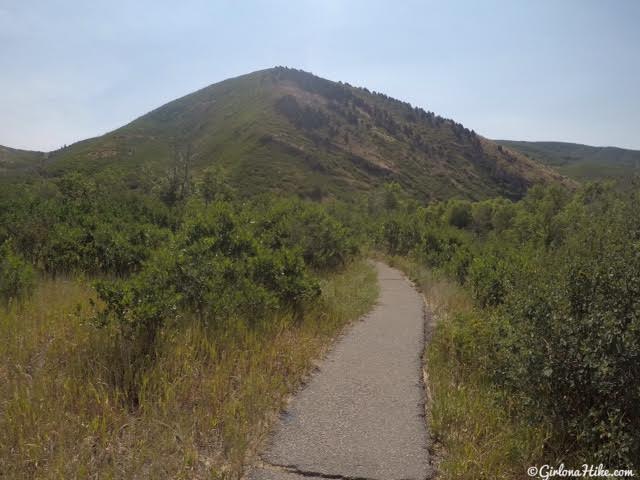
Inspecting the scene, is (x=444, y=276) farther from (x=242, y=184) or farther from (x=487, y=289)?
(x=242, y=184)

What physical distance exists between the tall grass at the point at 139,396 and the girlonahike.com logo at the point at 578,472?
1.98 meters

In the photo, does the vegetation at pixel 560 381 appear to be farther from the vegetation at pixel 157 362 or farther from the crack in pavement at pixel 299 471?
the vegetation at pixel 157 362

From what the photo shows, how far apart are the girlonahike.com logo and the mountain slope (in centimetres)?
6330

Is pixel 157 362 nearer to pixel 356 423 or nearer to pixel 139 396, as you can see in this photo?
pixel 139 396

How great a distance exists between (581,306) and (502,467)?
57.1 inches

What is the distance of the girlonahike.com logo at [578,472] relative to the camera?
2385 mm

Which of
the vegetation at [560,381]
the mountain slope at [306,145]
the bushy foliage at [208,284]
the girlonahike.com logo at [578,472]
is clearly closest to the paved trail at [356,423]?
the vegetation at [560,381]

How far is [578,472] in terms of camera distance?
2617 mm

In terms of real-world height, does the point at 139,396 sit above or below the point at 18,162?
below

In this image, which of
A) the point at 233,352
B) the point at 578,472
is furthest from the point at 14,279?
the point at 578,472

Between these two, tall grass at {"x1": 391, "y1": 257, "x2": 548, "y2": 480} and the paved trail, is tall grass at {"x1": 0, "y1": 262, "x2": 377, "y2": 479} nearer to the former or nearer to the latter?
the paved trail

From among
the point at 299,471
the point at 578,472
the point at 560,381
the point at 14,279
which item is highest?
the point at 14,279

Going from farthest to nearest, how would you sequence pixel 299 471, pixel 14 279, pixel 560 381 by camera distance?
pixel 14 279 → pixel 560 381 → pixel 299 471

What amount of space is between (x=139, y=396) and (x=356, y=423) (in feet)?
5.81
